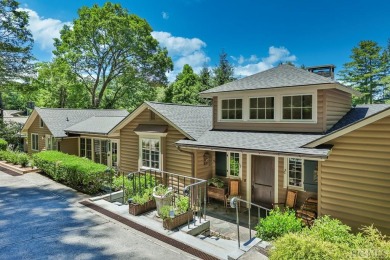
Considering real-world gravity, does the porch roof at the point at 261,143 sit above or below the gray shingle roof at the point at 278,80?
below

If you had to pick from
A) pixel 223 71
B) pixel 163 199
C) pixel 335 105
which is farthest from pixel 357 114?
pixel 223 71

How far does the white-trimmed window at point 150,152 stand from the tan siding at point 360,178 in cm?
692

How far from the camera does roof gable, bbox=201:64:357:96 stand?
9.48 m

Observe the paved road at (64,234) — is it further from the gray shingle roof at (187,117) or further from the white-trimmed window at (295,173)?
the white-trimmed window at (295,173)

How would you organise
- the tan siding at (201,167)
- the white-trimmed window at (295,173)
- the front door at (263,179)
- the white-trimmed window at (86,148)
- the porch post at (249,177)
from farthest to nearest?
the white-trimmed window at (86,148)
the tan siding at (201,167)
the porch post at (249,177)
the front door at (263,179)
the white-trimmed window at (295,173)

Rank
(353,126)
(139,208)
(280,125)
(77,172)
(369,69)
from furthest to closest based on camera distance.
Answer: (369,69)
(77,172)
(280,125)
(139,208)
(353,126)

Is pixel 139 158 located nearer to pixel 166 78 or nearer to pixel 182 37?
pixel 166 78

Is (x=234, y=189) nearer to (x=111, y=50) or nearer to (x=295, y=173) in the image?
(x=295, y=173)

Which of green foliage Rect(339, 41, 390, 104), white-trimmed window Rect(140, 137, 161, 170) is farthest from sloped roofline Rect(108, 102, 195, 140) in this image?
green foliage Rect(339, 41, 390, 104)

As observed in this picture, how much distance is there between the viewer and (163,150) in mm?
11391

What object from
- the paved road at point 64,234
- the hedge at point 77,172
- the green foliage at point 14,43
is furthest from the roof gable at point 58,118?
the paved road at point 64,234

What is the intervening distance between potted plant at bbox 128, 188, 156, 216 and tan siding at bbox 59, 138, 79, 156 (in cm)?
1151

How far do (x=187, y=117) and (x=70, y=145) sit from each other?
10.5m

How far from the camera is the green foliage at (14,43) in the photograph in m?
21.4
